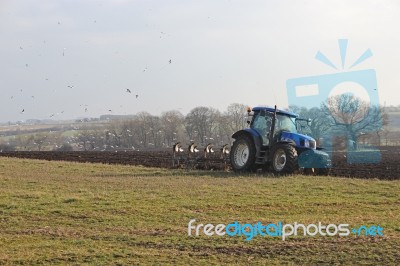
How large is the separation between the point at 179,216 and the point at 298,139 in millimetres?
10642

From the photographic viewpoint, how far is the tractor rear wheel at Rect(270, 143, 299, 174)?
1988 cm

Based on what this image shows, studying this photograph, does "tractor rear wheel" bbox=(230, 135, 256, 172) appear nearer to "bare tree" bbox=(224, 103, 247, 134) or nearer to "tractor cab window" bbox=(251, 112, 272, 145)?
"tractor cab window" bbox=(251, 112, 272, 145)

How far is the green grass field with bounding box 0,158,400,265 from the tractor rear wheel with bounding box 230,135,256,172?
6.83 feet

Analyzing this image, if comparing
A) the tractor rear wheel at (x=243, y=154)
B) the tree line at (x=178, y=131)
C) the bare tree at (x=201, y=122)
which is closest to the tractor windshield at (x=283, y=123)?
the tractor rear wheel at (x=243, y=154)

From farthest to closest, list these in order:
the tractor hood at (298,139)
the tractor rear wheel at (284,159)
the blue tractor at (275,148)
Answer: the tractor hood at (298,139) < the blue tractor at (275,148) < the tractor rear wheel at (284,159)

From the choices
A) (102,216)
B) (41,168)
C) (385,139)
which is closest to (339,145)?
(385,139)

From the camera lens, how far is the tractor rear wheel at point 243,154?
21688 mm

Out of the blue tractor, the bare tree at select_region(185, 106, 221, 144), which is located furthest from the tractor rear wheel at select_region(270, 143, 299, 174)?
the bare tree at select_region(185, 106, 221, 144)

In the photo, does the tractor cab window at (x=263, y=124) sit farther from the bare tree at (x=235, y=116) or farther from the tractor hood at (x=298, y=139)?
the bare tree at (x=235, y=116)

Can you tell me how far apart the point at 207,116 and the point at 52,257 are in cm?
6231

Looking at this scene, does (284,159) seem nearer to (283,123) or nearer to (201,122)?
(283,123)

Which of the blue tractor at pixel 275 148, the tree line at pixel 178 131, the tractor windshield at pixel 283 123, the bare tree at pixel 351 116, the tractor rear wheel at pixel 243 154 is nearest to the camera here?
the blue tractor at pixel 275 148

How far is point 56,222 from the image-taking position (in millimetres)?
10812

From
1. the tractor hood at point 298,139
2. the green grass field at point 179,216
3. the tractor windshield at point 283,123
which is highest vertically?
the tractor windshield at point 283,123
